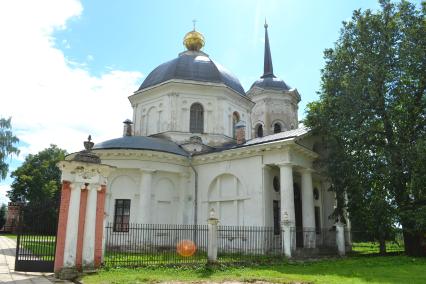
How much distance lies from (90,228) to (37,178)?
133 ft

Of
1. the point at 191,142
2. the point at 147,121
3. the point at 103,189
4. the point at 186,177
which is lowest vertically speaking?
the point at 103,189

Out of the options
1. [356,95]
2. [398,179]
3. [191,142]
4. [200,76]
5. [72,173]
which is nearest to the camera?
[72,173]

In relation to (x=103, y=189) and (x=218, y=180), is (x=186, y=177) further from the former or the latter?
(x=103, y=189)

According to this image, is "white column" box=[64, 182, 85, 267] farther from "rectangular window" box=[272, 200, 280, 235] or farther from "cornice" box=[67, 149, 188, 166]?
"rectangular window" box=[272, 200, 280, 235]

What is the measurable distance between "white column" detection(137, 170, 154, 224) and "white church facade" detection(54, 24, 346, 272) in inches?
1.9

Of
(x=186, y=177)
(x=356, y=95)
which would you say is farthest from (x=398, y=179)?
(x=186, y=177)

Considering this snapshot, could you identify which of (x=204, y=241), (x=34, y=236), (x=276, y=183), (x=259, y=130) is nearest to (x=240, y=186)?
(x=276, y=183)

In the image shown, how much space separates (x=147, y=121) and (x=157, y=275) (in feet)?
49.7

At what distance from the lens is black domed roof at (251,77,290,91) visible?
31266 mm

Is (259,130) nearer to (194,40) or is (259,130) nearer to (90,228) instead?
(194,40)

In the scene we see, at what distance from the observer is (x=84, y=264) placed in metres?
10.9

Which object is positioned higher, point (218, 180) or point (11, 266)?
point (218, 180)

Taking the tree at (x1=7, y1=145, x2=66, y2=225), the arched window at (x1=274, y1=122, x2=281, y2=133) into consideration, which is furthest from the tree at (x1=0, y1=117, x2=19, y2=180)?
the arched window at (x1=274, y1=122, x2=281, y2=133)

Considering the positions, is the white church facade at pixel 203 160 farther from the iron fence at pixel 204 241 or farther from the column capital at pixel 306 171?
the iron fence at pixel 204 241
